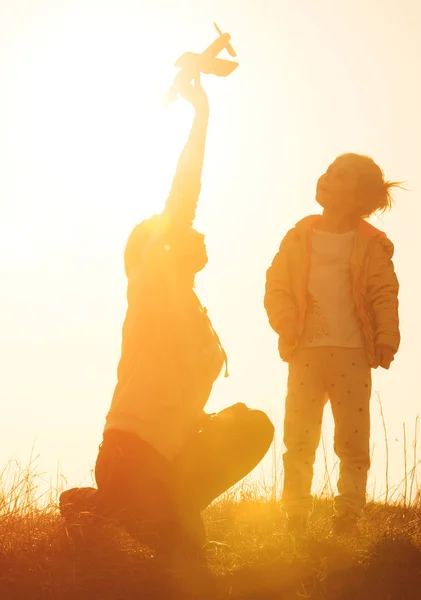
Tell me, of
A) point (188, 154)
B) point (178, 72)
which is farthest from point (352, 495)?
point (178, 72)

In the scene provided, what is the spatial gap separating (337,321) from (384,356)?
1.20 ft

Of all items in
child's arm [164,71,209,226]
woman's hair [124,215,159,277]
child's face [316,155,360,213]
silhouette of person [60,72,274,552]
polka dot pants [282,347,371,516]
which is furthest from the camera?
child's face [316,155,360,213]

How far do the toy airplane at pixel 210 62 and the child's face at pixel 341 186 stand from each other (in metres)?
1.14

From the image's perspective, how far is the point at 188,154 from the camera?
4.27 m

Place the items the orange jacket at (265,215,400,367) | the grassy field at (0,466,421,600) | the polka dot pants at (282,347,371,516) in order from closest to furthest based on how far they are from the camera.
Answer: the grassy field at (0,466,421,600)
the polka dot pants at (282,347,371,516)
the orange jacket at (265,215,400,367)

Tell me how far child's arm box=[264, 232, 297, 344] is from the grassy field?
1259mm

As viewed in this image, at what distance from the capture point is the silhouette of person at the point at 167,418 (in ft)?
12.1

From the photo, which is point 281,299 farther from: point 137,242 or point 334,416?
point 137,242

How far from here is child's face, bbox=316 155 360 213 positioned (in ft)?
17.7

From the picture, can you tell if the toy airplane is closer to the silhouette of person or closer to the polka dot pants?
the silhouette of person

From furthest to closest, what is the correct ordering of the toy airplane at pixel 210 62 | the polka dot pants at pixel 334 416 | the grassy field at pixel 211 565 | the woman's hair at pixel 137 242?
the polka dot pants at pixel 334 416 → the toy airplane at pixel 210 62 → the woman's hair at pixel 137 242 → the grassy field at pixel 211 565

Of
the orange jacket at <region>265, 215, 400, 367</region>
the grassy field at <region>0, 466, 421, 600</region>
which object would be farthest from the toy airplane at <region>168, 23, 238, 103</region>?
the grassy field at <region>0, 466, 421, 600</region>

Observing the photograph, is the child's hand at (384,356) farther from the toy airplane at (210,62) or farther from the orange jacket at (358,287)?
the toy airplane at (210,62)

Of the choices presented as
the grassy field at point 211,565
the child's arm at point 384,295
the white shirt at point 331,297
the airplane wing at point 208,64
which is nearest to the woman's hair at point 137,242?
the airplane wing at point 208,64
